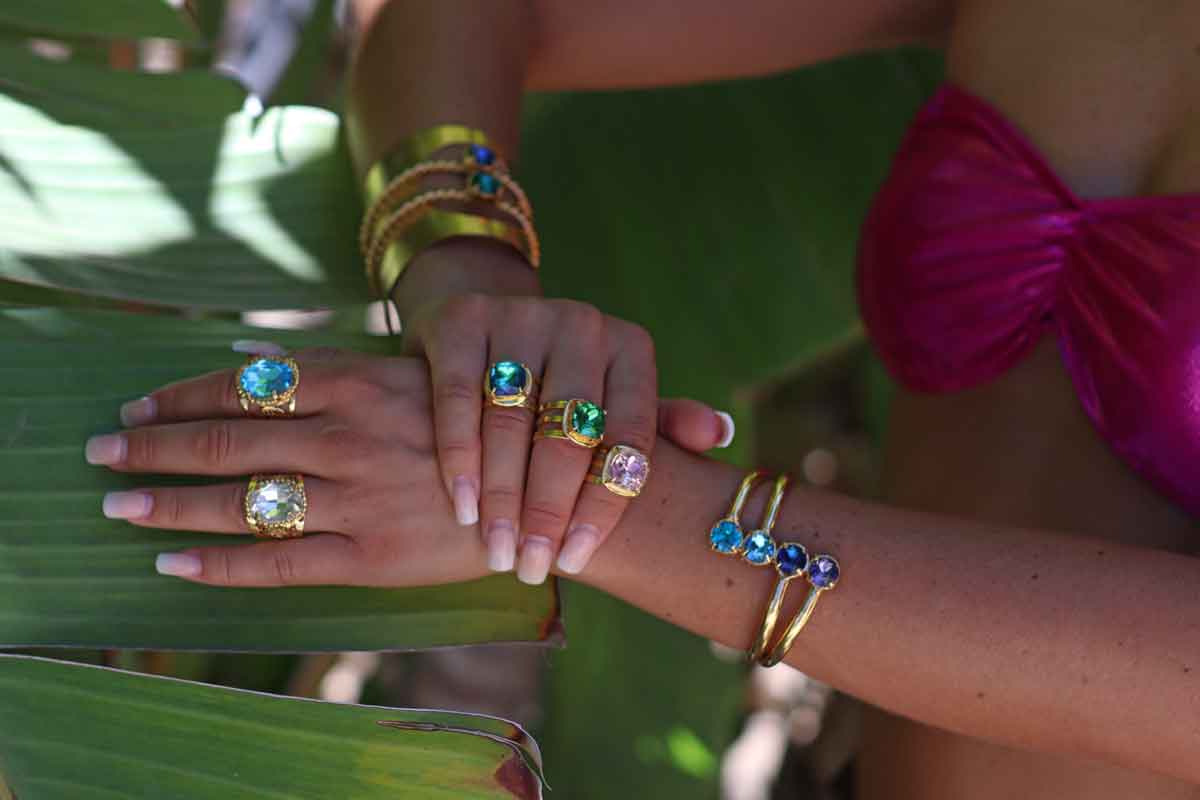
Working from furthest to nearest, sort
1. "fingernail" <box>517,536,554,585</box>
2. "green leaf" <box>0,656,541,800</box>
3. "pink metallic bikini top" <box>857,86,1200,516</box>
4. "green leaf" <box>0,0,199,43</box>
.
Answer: "green leaf" <box>0,0,199,43</box>
"pink metallic bikini top" <box>857,86,1200,516</box>
"fingernail" <box>517,536,554,585</box>
"green leaf" <box>0,656,541,800</box>

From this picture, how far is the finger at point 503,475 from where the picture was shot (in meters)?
0.73

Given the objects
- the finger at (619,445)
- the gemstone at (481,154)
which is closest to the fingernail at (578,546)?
the finger at (619,445)

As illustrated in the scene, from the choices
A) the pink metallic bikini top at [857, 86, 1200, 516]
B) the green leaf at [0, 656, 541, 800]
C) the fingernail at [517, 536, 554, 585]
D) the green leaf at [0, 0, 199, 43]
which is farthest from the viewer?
the green leaf at [0, 0, 199, 43]

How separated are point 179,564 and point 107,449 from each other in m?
0.09

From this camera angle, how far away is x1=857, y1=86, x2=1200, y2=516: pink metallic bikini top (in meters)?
0.85

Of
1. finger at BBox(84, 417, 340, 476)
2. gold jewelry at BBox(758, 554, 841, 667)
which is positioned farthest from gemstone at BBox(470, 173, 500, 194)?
gold jewelry at BBox(758, 554, 841, 667)

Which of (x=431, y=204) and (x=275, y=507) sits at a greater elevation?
(x=431, y=204)

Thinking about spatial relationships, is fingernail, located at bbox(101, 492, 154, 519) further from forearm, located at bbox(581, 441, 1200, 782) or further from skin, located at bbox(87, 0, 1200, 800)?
forearm, located at bbox(581, 441, 1200, 782)

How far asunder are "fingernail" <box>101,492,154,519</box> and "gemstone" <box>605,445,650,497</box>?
28 cm

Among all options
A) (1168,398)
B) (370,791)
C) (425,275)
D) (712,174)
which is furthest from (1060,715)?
(712,174)

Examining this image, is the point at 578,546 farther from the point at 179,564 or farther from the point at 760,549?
the point at 179,564

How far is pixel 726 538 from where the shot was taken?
2.47 ft

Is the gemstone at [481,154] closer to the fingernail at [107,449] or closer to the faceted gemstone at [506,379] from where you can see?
the faceted gemstone at [506,379]

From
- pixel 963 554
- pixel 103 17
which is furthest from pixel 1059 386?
pixel 103 17
